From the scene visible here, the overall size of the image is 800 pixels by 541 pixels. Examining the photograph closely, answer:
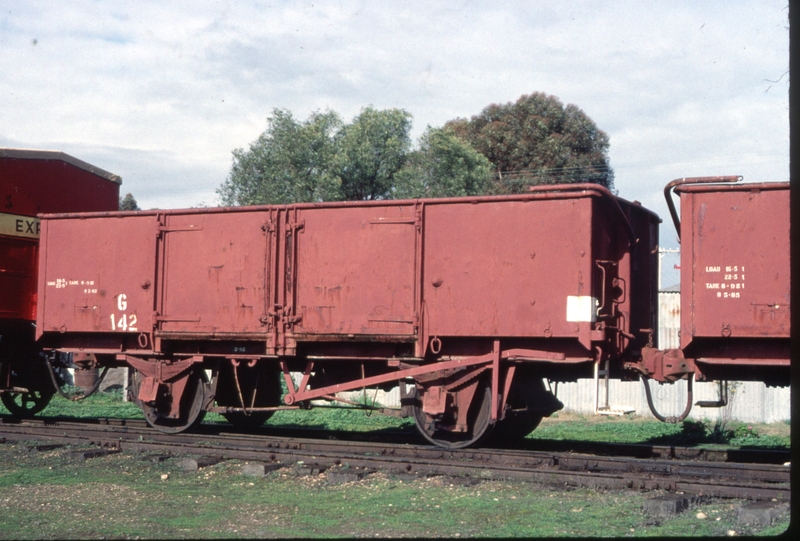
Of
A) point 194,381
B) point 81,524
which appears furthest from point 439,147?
point 81,524

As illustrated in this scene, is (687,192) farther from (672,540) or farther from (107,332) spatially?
(107,332)

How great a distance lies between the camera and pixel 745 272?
883 centimetres

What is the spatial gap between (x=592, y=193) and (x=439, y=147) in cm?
2003

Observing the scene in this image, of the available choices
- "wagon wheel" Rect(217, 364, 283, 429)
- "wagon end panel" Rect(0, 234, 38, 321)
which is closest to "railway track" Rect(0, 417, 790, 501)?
"wagon wheel" Rect(217, 364, 283, 429)

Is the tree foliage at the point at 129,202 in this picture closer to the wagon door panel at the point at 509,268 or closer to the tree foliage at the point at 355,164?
the tree foliage at the point at 355,164

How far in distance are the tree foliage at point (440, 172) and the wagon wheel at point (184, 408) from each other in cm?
1751

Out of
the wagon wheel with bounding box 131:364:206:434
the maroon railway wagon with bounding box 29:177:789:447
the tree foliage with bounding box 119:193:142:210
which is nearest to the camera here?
the maroon railway wagon with bounding box 29:177:789:447

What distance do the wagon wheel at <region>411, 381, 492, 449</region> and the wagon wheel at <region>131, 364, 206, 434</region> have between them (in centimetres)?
320

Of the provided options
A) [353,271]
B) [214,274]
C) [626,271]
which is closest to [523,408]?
[626,271]

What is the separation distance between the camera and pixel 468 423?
10.2 metres

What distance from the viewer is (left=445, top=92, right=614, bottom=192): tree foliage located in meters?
39.5

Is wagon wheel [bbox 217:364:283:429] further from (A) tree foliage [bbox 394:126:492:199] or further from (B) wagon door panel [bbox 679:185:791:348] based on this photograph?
(A) tree foliage [bbox 394:126:492:199]

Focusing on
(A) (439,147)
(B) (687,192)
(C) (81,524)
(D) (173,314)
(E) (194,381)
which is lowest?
(C) (81,524)

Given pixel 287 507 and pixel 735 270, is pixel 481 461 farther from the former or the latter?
pixel 735 270
